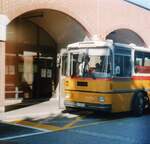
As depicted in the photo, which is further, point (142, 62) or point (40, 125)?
point (142, 62)

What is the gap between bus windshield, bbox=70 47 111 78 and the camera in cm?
1385

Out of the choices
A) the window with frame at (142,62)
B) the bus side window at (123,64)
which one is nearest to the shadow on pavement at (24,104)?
the bus side window at (123,64)

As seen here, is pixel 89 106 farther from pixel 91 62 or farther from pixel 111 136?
pixel 111 136

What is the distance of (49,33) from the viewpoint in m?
21.2

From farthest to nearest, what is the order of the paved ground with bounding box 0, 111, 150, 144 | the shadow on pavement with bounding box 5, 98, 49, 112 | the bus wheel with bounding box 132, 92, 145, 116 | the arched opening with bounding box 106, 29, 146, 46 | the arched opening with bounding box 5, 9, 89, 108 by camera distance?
the arched opening with bounding box 106, 29, 146, 46
the arched opening with bounding box 5, 9, 89, 108
the shadow on pavement with bounding box 5, 98, 49, 112
the bus wheel with bounding box 132, 92, 145, 116
the paved ground with bounding box 0, 111, 150, 144

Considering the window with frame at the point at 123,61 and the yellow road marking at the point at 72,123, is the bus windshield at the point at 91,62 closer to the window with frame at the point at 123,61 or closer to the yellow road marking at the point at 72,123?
the window with frame at the point at 123,61

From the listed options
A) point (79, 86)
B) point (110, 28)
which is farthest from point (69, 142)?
point (110, 28)

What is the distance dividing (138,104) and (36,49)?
7791mm

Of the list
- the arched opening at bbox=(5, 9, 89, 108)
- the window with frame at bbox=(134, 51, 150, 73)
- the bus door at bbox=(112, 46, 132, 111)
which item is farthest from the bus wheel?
the arched opening at bbox=(5, 9, 89, 108)

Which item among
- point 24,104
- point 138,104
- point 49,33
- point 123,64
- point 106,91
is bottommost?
point 24,104

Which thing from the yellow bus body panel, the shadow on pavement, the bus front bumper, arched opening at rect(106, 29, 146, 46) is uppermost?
arched opening at rect(106, 29, 146, 46)

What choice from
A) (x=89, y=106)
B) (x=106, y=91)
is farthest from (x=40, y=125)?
(x=106, y=91)

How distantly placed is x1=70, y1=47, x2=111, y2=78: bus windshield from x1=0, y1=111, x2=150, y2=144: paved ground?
5.37 ft

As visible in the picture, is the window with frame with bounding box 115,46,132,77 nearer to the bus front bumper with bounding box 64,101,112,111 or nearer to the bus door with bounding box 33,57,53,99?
the bus front bumper with bounding box 64,101,112,111
